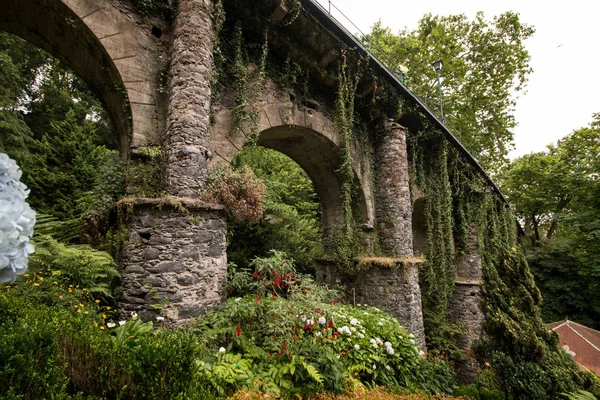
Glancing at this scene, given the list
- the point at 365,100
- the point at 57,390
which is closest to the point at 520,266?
the point at 365,100

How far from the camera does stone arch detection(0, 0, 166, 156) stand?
4.03m

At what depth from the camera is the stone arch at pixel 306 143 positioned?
5207mm

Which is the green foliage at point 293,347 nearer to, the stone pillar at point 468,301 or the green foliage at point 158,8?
the green foliage at point 158,8

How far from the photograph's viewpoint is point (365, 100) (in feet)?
27.2

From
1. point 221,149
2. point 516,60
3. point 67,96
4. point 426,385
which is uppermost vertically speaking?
point 516,60

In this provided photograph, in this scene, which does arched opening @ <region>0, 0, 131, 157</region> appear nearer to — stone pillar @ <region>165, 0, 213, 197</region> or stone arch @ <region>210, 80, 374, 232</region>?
stone pillar @ <region>165, 0, 213, 197</region>

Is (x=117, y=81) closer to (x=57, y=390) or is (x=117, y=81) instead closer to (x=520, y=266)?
(x=57, y=390)

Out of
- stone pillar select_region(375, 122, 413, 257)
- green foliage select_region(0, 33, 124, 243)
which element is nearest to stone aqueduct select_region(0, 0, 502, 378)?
green foliage select_region(0, 33, 124, 243)

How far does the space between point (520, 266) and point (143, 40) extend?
8524mm

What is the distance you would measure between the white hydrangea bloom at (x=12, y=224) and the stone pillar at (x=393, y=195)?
777 cm

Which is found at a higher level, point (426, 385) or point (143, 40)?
point (143, 40)

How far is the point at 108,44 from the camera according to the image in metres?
4.15

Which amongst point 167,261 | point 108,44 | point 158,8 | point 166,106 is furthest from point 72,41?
point 167,261

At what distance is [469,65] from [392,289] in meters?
14.6
